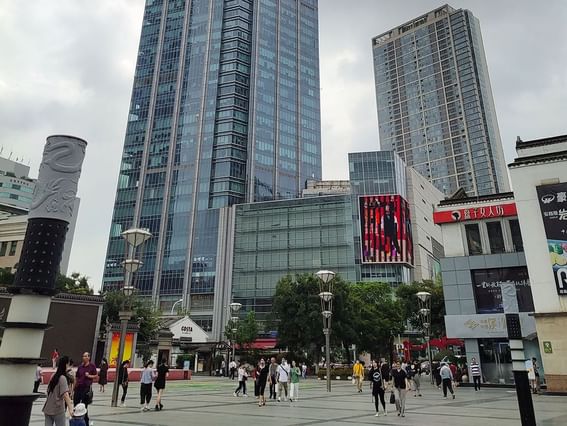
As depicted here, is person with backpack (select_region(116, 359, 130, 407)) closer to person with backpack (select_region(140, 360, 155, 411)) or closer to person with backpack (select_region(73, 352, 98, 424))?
person with backpack (select_region(140, 360, 155, 411))

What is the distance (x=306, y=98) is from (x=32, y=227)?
108 metres

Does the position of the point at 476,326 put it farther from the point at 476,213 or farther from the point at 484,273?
the point at 476,213

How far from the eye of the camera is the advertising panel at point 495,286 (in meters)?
29.0

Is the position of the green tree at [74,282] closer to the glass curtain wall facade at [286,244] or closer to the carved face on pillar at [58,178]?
the glass curtain wall facade at [286,244]

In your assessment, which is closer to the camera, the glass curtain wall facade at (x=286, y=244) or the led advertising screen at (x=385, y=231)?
the led advertising screen at (x=385, y=231)

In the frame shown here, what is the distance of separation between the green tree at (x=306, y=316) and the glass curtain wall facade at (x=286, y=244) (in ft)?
102

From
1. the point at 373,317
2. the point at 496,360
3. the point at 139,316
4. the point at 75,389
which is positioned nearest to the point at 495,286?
the point at 496,360

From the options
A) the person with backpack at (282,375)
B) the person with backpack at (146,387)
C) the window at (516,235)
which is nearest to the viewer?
the person with backpack at (146,387)

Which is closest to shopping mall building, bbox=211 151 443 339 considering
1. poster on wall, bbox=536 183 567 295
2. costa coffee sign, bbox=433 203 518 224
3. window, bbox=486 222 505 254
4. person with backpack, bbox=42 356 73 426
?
costa coffee sign, bbox=433 203 518 224

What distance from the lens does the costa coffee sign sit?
30.5m

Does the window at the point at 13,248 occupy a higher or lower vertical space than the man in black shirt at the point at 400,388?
higher

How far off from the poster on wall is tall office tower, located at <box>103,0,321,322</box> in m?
64.7

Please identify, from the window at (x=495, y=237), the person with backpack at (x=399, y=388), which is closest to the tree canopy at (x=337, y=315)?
the window at (x=495, y=237)

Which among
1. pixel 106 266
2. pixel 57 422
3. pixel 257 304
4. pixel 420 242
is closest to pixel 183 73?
pixel 106 266
